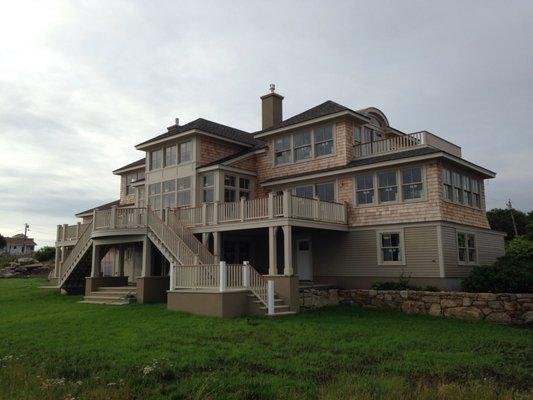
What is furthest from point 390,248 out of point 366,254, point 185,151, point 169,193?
point 169,193

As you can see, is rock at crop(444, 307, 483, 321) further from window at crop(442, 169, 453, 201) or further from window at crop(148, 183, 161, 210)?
window at crop(148, 183, 161, 210)

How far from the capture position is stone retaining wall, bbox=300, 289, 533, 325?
51.3 feet

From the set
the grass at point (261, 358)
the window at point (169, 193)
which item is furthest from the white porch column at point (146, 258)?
the grass at point (261, 358)

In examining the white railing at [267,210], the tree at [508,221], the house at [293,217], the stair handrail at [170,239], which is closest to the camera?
the house at [293,217]

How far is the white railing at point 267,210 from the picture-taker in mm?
18672

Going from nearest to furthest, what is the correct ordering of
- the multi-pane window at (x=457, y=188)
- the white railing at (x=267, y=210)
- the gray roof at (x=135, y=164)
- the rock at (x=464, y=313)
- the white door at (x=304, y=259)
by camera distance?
1. the rock at (x=464, y=313)
2. the white railing at (x=267, y=210)
3. the multi-pane window at (x=457, y=188)
4. the white door at (x=304, y=259)
5. the gray roof at (x=135, y=164)

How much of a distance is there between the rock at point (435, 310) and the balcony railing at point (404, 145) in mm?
6845

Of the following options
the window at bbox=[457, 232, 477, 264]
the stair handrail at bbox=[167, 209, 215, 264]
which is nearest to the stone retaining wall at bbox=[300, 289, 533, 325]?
the window at bbox=[457, 232, 477, 264]

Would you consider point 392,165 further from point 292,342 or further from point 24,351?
point 24,351

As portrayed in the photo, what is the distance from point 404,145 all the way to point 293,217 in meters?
6.50

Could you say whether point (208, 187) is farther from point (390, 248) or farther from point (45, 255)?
point (45, 255)

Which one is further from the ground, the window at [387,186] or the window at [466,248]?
the window at [387,186]

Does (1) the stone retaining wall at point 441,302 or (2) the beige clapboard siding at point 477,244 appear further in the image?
(2) the beige clapboard siding at point 477,244

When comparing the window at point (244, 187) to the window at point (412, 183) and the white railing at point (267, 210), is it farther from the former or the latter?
the window at point (412, 183)
